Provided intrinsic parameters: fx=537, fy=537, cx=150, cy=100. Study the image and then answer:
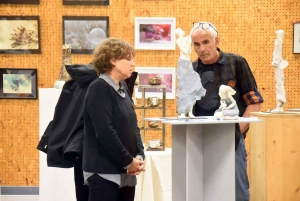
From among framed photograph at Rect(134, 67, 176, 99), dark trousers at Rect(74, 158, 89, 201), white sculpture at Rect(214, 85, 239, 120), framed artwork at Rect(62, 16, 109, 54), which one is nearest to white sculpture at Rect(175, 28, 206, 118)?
white sculpture at Rect(214, 85, 239, 120)

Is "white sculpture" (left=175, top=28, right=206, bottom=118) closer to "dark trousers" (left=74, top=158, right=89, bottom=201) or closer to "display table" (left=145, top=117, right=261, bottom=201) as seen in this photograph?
"display table" (left=145, top=117, right=261, bottom=201)

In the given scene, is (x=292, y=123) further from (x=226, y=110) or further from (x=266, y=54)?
(x=226, y=110)

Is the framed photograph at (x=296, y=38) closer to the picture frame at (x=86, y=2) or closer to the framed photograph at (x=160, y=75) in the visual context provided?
A: the framed photograph at (x=160, y=75)

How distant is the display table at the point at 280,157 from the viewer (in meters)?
4.41

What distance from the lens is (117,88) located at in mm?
2740

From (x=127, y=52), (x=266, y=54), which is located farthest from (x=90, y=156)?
(x=266, y=54)

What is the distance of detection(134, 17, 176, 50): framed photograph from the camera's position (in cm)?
574

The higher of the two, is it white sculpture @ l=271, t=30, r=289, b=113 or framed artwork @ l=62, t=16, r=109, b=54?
framed artwork @ l=62, t=16, r=109, b=54

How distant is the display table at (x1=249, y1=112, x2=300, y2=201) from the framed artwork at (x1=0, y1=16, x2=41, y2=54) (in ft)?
8.66

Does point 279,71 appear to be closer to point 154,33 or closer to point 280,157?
point 280,157

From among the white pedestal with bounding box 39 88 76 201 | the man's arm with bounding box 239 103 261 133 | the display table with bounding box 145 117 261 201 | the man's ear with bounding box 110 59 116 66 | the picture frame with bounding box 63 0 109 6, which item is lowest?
the white pedestal with bounding box 39 88 76 201

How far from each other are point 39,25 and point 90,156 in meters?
3.39

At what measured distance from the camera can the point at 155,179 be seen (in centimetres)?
446

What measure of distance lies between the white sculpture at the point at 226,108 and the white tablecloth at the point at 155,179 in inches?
69.9
